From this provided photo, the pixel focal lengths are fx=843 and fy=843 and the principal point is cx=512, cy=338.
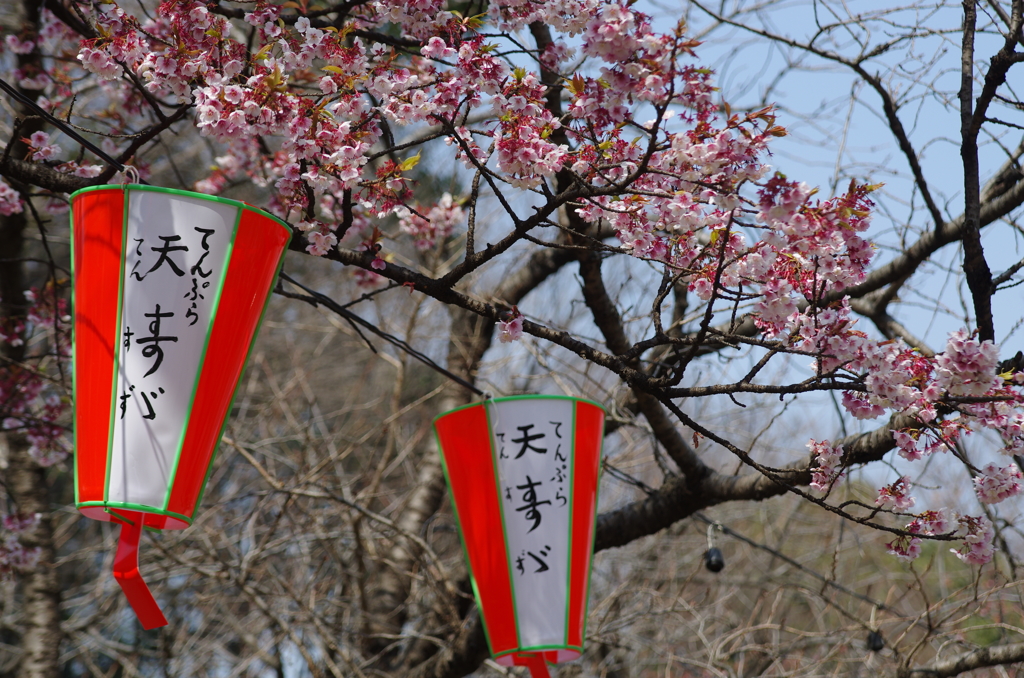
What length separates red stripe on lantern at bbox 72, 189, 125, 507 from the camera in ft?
6.12

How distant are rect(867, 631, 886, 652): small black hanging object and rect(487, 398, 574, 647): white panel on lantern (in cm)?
175

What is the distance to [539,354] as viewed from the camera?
192 inches

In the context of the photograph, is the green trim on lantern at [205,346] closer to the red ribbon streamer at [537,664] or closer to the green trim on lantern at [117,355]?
the green trim on lantern at [117,355]

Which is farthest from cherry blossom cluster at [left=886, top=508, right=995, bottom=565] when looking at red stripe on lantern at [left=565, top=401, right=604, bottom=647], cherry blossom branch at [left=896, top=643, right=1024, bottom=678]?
red stripe on lantern at [left=565, top=401, right=604, bottom=647]

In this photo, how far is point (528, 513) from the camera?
8.86ft

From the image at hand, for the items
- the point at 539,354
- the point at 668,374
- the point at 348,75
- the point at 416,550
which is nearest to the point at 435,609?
the point at 416,550

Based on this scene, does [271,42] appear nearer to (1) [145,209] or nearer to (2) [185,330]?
(1) [145,209]

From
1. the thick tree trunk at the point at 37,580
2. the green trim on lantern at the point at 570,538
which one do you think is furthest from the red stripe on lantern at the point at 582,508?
the thick tree trunk at the point at 37,580

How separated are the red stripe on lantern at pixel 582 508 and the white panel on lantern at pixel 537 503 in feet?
0.09

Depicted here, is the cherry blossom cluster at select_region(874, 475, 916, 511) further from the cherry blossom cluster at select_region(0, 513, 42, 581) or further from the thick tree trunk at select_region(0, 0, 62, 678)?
the cherry blossom cluster at select_region(0, 513, 42, 581)

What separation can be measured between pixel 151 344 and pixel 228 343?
165mm

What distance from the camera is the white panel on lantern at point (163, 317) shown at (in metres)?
1.84

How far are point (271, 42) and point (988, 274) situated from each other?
2.31m

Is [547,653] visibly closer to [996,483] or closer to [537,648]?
[537,648]
